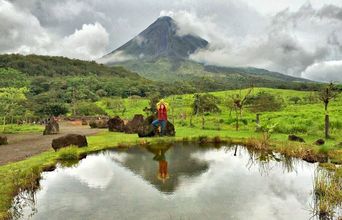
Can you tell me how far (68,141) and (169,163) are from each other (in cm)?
841

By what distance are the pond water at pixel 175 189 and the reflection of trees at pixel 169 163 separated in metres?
0.04

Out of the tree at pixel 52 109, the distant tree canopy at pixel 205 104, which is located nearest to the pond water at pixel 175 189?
the distant tree canopy at pixel 205 104

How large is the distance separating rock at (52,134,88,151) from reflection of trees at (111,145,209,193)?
3.61 metres

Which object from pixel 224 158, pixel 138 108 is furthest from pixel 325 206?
pixel 138 108

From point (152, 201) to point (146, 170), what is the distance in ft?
17.6

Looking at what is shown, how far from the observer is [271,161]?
782 inches

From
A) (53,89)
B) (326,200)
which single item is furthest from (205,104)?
(53,89)

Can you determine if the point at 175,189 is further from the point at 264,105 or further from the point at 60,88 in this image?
the point at 60,88

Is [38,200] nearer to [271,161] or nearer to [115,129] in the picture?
[271,161]

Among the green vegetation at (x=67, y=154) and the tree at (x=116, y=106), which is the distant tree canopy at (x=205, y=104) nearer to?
the tree at (x=116, y=106)

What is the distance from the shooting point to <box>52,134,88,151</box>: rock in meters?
23.1

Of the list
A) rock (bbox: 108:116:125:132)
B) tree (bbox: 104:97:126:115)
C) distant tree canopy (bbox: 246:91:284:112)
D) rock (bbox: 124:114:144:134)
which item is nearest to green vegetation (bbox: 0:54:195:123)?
tree (bbox: 104:97:126:115)

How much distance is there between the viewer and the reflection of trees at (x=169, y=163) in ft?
50.8

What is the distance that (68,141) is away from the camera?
77.6 ft
